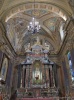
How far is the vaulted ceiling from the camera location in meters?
10.7

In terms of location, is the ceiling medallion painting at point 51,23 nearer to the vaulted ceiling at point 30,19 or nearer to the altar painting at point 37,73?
the vaulted ceiling at point 30,19

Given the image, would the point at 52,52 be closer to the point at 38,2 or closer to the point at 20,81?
the point at 20,81

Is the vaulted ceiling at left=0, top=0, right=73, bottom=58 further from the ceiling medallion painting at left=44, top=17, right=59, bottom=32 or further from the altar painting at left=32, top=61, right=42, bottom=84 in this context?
the altar painting at left=32, top=61, right=42, bottom=84

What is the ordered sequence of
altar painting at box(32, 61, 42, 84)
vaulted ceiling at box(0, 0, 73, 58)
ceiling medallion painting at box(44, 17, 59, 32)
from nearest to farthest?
vaulted ceiling at box(0, 0, 73, 58)
altar painting at box(32, 61, 42, 84)
ceiling medallion painting at box(44, 17, 59, 32)

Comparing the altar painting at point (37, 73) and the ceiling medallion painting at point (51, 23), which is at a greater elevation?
the ceiling medallion painting at point (51, 23)

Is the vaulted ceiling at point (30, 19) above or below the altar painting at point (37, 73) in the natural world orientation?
above

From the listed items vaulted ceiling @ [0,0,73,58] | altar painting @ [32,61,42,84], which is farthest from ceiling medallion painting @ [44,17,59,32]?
altar painting @ [32,61,42,84]

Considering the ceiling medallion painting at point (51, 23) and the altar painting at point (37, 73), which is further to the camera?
the ceiling medallion painting at point (51, 23)

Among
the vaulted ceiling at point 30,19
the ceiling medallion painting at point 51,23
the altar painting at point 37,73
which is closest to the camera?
the vaulted ceiling at point 30,19

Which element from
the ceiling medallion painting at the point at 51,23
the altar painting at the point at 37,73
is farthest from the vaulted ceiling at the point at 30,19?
the altar painting at the point at 37,73

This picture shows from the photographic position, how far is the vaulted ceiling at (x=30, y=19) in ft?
35.0

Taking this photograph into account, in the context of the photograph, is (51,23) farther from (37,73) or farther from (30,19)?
(37,73)

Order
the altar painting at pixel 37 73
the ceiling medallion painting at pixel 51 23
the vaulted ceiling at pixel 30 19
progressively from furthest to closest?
the ceiling medallion painting at pixel 51 23 → the altar painting at pixel 37 73 → the vaulted ceiling at pixel 30 19

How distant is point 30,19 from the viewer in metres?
14.2
